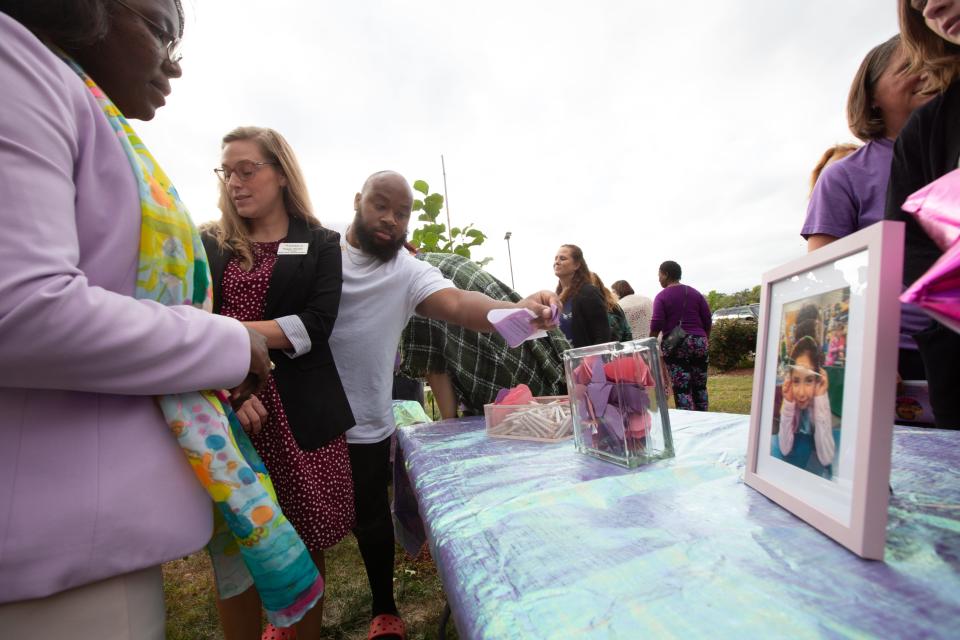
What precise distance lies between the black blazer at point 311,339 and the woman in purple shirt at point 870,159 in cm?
145

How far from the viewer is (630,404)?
0.92m

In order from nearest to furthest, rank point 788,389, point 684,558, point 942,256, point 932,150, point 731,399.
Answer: point 942,256
point 684,558
point 788,389
point 932,150
point 731,399

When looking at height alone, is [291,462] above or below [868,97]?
below

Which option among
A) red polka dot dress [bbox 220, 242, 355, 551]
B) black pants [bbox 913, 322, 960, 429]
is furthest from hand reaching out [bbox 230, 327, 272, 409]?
black pants [bbox 913, 322, 960, 429]

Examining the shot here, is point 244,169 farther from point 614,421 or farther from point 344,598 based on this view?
point 344,598

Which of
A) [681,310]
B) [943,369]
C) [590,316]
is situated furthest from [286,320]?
[681,310]

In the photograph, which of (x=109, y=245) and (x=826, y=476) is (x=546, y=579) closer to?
(x=826, y=476)

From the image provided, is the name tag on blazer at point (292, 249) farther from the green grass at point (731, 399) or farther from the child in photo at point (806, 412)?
the green grass at point (731, 399)

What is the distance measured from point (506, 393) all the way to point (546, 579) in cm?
A: 99

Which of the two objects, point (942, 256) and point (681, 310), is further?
point (681, 310)

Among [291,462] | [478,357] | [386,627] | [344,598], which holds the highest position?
[478,357]

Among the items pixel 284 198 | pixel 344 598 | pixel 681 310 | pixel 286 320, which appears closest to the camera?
pixel 286 320

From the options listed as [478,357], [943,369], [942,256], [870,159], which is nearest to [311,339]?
[478,357]

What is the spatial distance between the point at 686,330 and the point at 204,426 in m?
4.20
